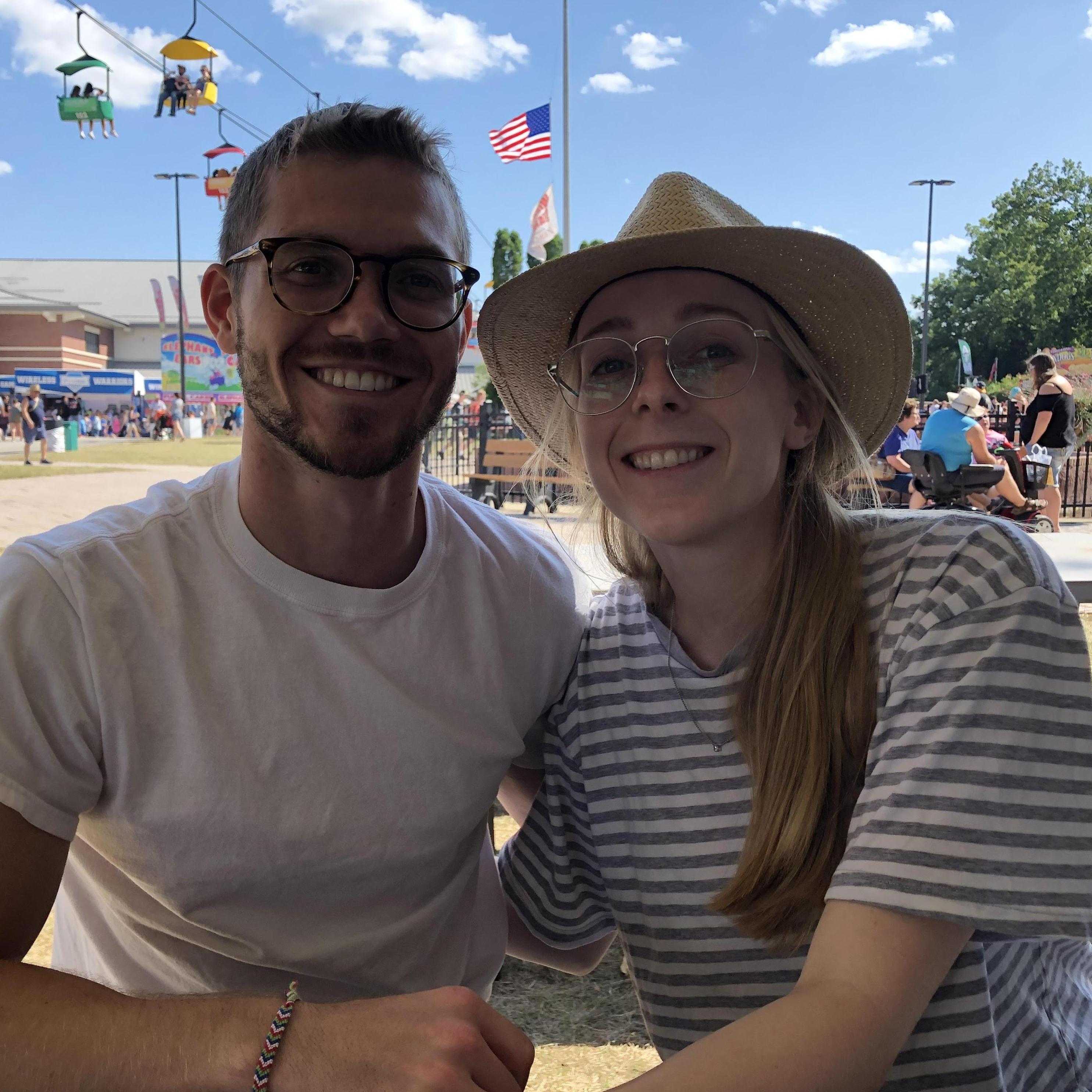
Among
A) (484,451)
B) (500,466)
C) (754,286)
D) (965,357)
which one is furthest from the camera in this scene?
(965,357)

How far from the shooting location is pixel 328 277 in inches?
71.4

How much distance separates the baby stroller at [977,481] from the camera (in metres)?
9.20

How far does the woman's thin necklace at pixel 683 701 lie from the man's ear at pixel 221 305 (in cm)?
105

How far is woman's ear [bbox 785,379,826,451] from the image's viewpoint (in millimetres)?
1904

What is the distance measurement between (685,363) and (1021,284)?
6138 cm

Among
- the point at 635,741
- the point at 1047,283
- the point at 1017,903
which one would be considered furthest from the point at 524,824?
the point at 1047,283

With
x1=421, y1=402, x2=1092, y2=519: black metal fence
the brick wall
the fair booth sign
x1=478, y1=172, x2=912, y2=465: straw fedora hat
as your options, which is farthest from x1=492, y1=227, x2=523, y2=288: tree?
x1=478, y1=172, x2=912, y2=465: straw fedora hat

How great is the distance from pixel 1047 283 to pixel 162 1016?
62.5 metres

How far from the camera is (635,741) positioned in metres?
1.75

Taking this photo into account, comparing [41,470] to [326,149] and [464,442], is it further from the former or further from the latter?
[326,149]

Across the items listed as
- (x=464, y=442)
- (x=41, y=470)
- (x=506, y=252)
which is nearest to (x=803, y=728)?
(x=464, y=442)

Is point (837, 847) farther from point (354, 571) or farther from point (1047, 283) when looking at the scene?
point (1047, 283)

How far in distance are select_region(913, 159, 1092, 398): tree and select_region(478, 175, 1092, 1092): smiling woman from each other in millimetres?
57170

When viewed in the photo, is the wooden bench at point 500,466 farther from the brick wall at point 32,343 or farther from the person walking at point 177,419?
the brick wall at point 32,343
